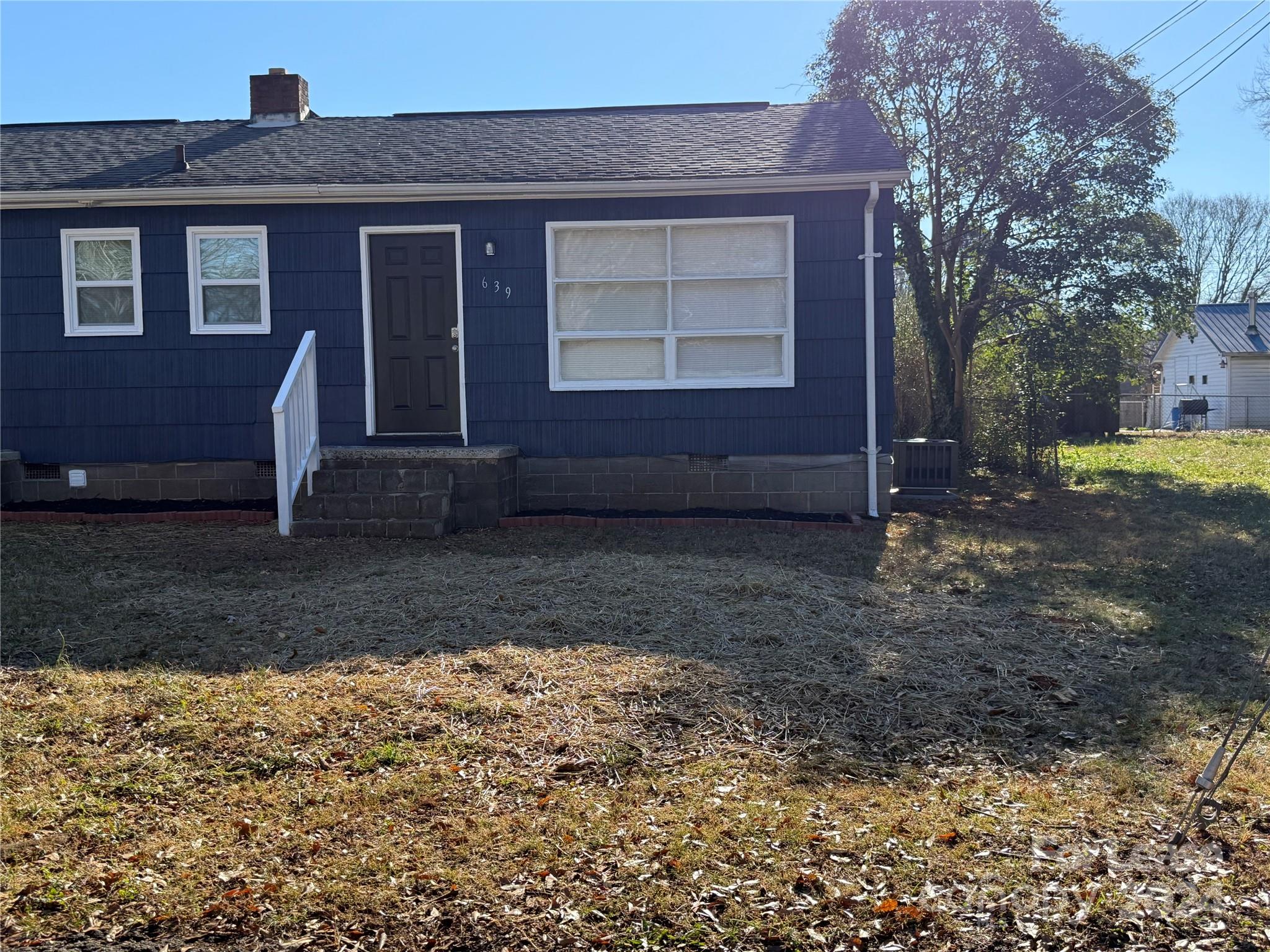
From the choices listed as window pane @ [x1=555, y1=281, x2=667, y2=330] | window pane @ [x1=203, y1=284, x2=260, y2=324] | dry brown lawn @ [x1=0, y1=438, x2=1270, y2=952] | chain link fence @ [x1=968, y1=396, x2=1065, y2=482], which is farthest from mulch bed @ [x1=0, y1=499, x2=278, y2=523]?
chain link fence @ [x1=968, y1=396, x2=1065, y2=482]

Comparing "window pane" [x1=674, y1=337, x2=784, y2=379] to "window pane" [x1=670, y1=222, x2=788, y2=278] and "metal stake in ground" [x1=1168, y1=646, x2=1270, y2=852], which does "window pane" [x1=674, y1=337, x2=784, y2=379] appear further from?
"metal stake in ground" [x1=1168, y1=646, x2=1270, y2=852]

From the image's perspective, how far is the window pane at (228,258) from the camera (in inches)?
382

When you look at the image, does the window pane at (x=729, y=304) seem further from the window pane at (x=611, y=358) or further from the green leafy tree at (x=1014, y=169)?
the green leafy tree at (x=1014, y=169)

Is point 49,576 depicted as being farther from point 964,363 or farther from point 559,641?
point 964,363

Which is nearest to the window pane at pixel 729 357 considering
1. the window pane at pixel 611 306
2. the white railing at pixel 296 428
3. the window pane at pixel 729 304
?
the window pane at pixel 729 304

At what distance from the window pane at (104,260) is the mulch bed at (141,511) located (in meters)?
1.76

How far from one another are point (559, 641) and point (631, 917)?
248cm

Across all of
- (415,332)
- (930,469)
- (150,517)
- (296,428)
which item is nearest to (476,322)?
(415,332)

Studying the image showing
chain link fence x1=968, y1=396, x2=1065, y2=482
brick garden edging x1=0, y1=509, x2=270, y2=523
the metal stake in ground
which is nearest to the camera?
the metal stake in ground

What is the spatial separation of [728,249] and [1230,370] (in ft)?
85.2

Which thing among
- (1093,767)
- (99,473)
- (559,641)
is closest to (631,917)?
(1093,767)

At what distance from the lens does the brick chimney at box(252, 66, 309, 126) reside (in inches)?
458

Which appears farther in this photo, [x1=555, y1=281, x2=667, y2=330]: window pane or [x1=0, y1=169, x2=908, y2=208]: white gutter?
[x1=555, y1=281, x2=667, y2=330]: window pane

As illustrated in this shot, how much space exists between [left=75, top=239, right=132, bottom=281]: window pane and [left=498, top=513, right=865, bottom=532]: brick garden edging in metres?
4.34
